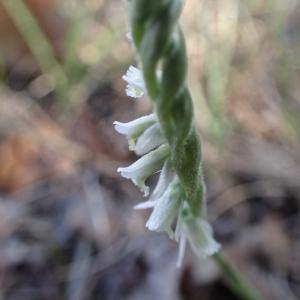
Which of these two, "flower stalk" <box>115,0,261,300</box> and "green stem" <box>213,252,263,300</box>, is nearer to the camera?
"flower stalk" <box>115,0,261,300</box>

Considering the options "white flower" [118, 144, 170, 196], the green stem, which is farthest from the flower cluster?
the green stem

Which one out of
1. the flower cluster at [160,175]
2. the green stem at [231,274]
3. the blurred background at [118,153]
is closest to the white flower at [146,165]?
the flower cluster at [160,175]

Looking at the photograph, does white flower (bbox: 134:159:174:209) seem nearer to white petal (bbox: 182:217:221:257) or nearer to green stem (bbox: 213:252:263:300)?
white petal (bbox: 182:217:221:257)

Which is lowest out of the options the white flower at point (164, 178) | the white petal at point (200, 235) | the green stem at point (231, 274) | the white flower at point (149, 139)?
the green stem at point (231, 274)

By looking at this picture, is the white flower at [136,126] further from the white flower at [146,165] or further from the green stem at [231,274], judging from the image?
the green stem at [231,274]

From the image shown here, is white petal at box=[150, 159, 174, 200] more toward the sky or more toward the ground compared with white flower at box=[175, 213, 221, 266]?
more toward the sky

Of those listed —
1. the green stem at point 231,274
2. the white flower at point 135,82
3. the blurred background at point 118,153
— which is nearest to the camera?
the white flower at point 135,82

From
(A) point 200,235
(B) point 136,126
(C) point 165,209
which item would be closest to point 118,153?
(A) point 200,235
